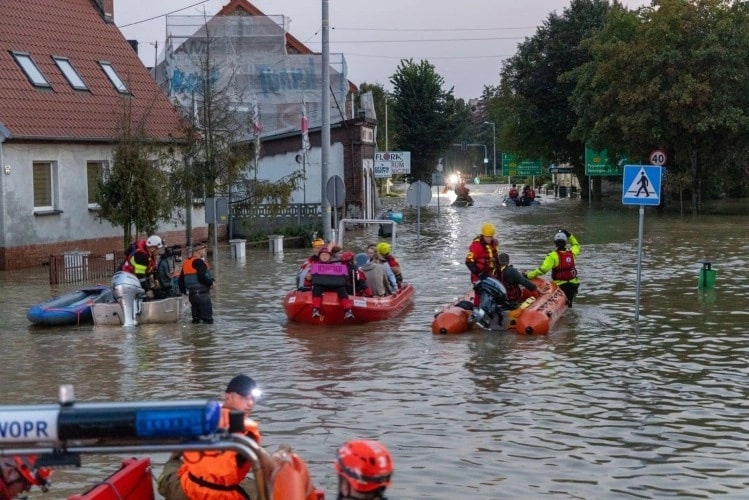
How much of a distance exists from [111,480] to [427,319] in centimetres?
1302

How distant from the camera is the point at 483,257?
62.5 ft

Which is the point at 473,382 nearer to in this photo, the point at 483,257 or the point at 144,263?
the point at 483,257

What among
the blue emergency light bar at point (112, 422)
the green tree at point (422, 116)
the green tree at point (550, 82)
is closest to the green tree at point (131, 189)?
the blue emergency light bar at point (112, 422)

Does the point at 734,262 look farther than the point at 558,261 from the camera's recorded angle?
Yes

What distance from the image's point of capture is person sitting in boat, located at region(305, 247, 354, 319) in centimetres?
1909

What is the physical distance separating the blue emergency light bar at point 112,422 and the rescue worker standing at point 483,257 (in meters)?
14.3

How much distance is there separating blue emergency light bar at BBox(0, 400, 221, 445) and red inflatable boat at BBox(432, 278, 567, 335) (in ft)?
42.8

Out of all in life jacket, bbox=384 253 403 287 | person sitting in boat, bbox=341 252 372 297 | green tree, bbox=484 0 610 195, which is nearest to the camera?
person sitting in boat, bbox=341 252 372 297

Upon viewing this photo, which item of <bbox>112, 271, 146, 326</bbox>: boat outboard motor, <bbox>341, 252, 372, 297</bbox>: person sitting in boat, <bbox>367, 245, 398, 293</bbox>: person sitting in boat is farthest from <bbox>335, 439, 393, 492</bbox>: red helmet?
<bbox>367, 245, 398, 293</bbox>: person sitting in boat

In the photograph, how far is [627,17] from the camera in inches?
2299

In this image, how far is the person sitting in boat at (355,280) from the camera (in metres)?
19.6

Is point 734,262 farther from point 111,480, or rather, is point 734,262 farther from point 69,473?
point 111,480

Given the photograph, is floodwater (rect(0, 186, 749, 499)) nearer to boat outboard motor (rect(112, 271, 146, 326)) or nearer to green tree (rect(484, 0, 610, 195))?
boat outboard motor (rect(112, 271, 146, 326))

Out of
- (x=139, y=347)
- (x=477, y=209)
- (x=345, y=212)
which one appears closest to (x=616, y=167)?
(x=477, y=209)
